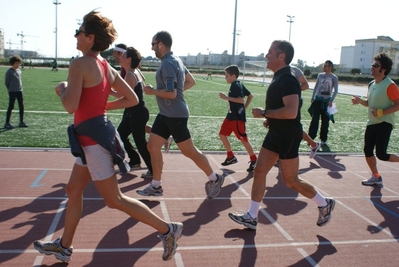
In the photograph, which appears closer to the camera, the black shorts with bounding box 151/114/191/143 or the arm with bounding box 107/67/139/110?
the arm with bounding box 107/67/139/110

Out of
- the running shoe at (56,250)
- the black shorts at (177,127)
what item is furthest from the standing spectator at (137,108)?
the running shoe at (56,250)

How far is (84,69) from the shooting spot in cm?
326

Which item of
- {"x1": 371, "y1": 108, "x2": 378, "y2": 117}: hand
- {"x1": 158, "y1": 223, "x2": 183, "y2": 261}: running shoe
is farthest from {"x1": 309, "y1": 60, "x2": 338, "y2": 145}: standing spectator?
{"x1": 158, "y1": 223, "x2": 183, "y2": 261}: running shoe

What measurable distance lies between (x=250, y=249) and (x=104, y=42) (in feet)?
8.29

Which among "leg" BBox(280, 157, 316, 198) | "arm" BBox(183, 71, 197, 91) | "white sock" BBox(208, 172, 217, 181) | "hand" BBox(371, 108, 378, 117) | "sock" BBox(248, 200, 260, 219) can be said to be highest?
"arm" BBox(183, 71, 197, 91)

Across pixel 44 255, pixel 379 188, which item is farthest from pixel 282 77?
pixel 379 188

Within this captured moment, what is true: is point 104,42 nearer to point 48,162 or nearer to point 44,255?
point 44,255

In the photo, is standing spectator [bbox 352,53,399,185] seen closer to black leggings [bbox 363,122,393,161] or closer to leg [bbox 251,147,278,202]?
black leggings [bbox 363,122,393,161]

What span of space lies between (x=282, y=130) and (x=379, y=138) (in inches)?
111

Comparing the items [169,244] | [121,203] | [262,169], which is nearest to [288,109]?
[262,169]

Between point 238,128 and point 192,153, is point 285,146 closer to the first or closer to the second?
point 192,153

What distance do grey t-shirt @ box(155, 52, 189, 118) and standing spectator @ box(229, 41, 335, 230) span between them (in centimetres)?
125

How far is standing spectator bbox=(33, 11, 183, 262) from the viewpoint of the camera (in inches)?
130

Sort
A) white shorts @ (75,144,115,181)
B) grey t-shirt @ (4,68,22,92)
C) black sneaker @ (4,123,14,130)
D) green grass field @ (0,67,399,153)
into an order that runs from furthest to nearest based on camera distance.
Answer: grey t-shirt @ (4,68,22,92) → black sneaker @ (4,123,14,130) → green grass field @ (0,67,399,153) → white shorts @ (75,144,115,181)
